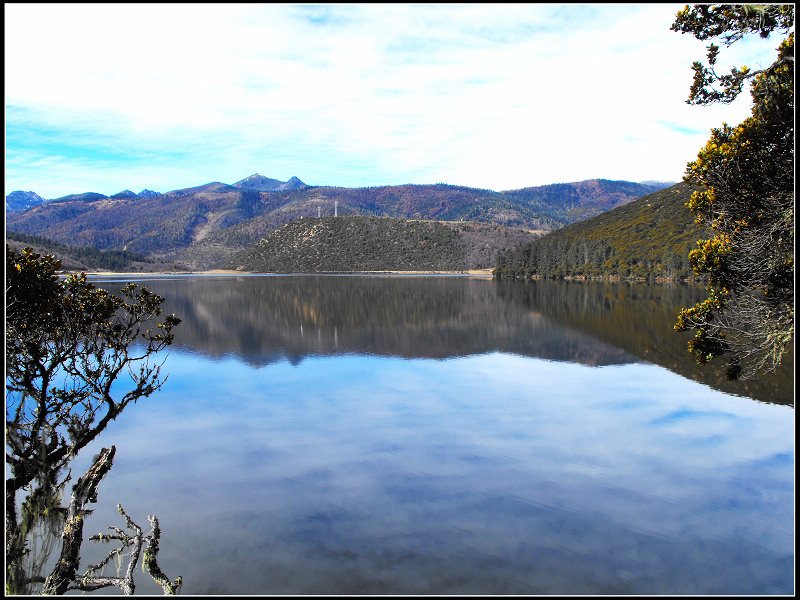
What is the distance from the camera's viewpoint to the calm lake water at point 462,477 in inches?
372

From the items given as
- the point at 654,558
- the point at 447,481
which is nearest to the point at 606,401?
the point at 447,481

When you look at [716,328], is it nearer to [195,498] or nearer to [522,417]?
[522,417]

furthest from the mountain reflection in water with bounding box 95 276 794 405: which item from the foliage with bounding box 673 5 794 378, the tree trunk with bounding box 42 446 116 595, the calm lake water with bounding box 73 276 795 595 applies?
the tree trunk with bounding box 42 446 116 595

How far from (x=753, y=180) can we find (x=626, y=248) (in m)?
129

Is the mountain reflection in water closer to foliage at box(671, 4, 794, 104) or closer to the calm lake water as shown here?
the calm lake water

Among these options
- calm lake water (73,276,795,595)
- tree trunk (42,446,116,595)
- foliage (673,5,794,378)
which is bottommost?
calm lake water (73,276,795,595)

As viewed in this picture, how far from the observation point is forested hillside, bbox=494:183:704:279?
377ft

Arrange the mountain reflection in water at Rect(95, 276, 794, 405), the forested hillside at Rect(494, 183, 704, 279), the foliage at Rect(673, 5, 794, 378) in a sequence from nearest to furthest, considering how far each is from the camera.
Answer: the foliage at Rect(673, 5, 794, 378)
the mountain reflection in water at Rect(95, 276, 794, 405)
the forested hillside at Rect(494, 183, 704, 279)

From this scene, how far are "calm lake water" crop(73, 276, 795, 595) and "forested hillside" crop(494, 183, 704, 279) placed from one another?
95905 millimetres

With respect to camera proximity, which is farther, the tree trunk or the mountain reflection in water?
the mountain reflection in water

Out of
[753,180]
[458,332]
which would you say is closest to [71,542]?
[753,180]

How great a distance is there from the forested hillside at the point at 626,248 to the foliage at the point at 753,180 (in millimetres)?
102759

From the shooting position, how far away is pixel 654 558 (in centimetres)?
974

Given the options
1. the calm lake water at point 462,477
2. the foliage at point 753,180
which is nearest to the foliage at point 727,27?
A: the foliage at point 753,180
